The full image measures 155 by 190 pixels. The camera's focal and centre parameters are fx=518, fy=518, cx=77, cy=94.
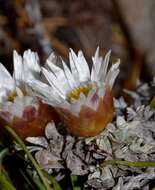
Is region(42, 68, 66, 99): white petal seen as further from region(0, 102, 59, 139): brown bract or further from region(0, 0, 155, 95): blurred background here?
region(0, 0, 155, 95): blurred background

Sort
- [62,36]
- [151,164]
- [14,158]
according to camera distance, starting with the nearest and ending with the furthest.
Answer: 1. [151,164]
2. [14,158]
3. [62,36]

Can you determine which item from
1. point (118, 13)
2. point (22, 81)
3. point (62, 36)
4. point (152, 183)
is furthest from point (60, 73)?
point (62, 36)

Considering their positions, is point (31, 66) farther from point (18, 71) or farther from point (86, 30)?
point (86, 30)

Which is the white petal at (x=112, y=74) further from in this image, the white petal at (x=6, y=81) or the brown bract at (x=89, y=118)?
the white petal at (x=6, y=81)

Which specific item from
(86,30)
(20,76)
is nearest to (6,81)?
(20,76)

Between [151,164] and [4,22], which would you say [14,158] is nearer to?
[151,164]

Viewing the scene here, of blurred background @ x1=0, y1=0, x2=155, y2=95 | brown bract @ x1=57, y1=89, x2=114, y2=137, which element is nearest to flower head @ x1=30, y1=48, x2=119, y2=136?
brown bract @ x1=57, y1=89, x2=114, y2=137
